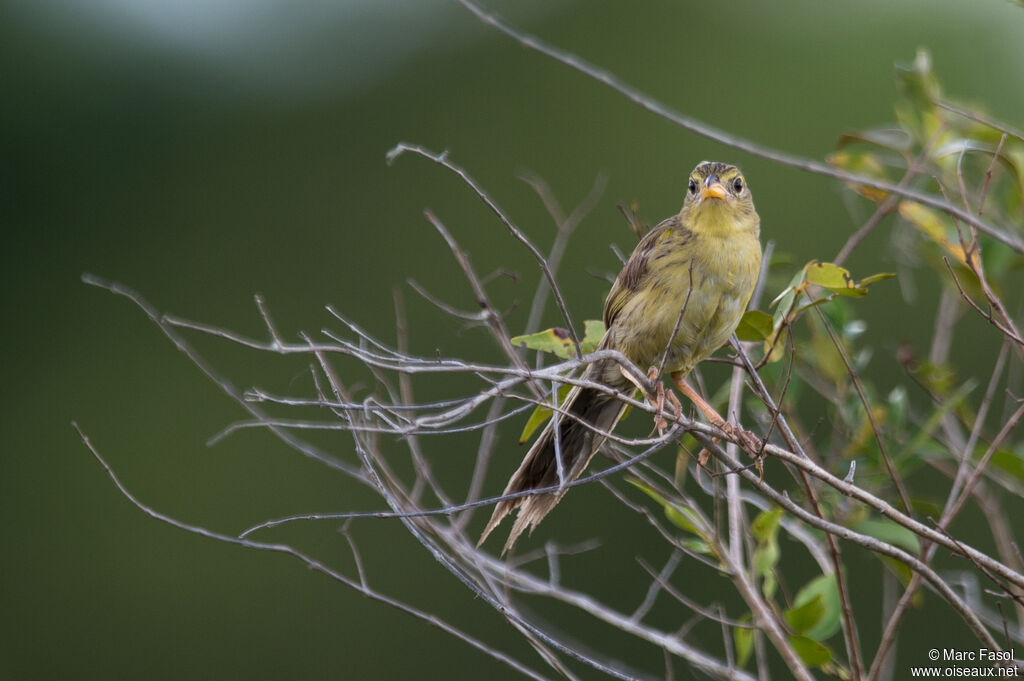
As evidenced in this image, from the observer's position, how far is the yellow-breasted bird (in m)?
3.90

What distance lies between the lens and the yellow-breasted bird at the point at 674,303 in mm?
3902

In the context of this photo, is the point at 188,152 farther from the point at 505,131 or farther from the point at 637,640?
the point at 637,640

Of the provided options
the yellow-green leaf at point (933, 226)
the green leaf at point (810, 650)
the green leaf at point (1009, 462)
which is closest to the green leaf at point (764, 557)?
the green leaf at point (810, 650)

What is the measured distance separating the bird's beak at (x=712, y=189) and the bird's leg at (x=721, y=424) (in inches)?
25.8

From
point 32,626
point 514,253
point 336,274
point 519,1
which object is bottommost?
point 32,626

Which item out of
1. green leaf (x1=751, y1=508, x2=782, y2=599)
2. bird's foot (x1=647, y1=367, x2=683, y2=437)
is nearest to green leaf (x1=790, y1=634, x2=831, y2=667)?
green leaf (x1=751, y1=508, x2=782, y2=599)

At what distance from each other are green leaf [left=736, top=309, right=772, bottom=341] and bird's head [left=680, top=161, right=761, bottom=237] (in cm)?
46

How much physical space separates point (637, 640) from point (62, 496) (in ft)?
19.4

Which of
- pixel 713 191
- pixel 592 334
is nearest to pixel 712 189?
pixel 713 191

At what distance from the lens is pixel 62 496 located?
1095 centimetres

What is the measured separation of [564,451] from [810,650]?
3.72 ft

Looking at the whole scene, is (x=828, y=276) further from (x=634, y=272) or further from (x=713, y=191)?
(x=634, y=272)

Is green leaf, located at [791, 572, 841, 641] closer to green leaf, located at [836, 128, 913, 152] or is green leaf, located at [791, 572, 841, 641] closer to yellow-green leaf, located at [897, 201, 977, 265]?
yellow-green leaf, located at [897, 201, 977, 265]

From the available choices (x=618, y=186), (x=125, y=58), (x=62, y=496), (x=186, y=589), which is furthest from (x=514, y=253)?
(x=125, y=58)
